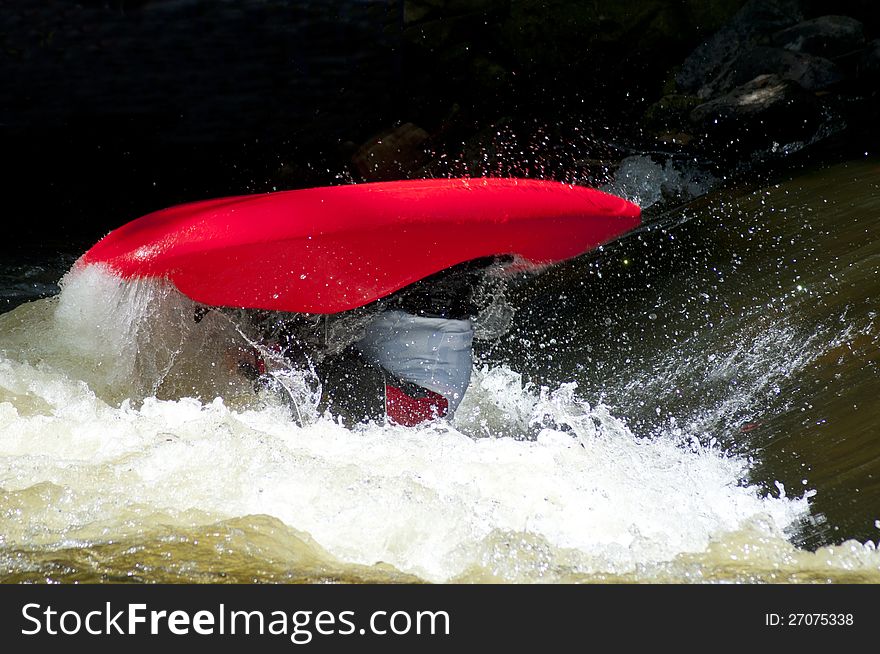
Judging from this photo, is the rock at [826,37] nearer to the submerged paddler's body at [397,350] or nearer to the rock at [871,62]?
the rock at [871,62]

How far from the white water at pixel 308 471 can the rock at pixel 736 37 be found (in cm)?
453

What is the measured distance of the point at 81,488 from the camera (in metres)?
1.89

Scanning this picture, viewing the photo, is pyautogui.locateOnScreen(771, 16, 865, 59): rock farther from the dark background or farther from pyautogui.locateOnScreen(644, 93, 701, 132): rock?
pyautogui.locateOnScreen(644, 93, 701, 132): rock

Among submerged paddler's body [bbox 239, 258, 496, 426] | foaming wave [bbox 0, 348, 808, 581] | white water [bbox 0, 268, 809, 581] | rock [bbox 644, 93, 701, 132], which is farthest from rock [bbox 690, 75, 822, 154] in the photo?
submerged paddler's body [bbox 239, 258, 496, 426]

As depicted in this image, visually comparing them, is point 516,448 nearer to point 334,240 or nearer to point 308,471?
point 308,471

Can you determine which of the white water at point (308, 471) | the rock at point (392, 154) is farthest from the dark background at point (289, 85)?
the white water at point (308, 471)

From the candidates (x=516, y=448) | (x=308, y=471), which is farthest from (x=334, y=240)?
(x=516, y=448)

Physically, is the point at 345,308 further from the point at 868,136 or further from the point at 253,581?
the point at 868,136

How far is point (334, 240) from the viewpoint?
2.20 meters

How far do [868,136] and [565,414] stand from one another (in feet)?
9.53

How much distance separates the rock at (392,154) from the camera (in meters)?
6.13

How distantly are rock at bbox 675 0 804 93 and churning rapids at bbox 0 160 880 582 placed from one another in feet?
11.0

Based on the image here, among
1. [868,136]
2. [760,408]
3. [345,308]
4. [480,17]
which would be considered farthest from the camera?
[480,17]

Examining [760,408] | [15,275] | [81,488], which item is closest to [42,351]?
[81,488]
